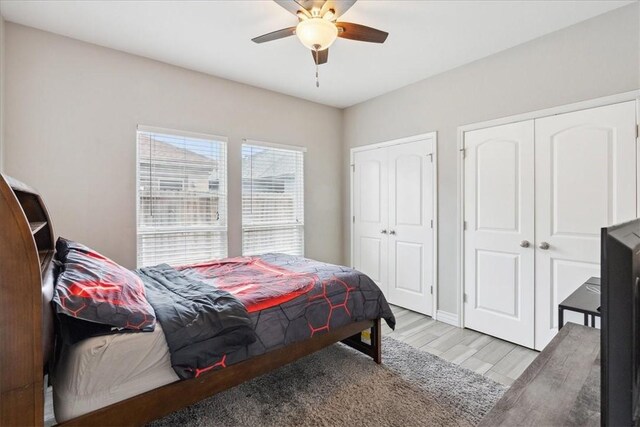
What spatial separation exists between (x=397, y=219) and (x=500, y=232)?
4.00 feet

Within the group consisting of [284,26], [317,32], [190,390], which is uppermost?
[284,26]

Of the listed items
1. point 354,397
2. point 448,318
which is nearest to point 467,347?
point 448,318

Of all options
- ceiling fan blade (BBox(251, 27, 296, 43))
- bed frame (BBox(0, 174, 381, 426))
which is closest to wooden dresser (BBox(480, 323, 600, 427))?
bed frame (BBox(0, 174, 381, 426))

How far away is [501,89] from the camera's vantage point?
2941 mm

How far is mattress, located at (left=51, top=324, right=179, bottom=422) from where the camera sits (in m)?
1.28

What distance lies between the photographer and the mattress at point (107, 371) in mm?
1278

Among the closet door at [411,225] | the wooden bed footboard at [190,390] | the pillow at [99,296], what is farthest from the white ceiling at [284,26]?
the wooden bed footboard at [190,390]

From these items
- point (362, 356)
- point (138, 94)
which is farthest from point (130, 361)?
point (138, 94)

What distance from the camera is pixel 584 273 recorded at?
248cm

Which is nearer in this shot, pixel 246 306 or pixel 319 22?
pixel 246 306

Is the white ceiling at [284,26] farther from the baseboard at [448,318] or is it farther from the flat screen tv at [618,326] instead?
the baseboard at [448,318]

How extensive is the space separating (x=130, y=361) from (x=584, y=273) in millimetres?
3170

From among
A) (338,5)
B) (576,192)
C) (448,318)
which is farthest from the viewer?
(448,318)

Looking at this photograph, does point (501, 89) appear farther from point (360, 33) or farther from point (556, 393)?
point (556, 393)
